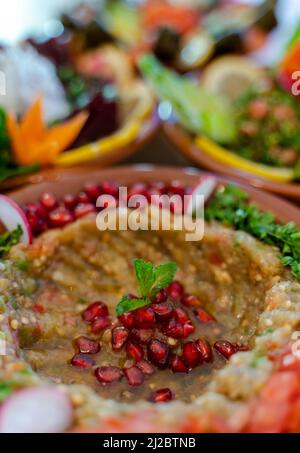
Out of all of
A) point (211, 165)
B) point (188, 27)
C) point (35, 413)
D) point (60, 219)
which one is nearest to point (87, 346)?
point (35, 413)

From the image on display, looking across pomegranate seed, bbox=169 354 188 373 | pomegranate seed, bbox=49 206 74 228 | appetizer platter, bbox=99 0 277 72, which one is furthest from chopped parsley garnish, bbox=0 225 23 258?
appetizer platter, bbox=99 0 277 72

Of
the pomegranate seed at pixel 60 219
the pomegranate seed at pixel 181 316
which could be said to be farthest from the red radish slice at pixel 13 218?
the pomegranate seed at pixel 181 316

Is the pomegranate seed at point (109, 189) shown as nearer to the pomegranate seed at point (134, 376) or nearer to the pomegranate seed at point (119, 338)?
→ the pomegranate seed at point (119, 338)

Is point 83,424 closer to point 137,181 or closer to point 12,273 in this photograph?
point 12,273

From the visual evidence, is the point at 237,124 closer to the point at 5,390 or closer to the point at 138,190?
the point at 138,190

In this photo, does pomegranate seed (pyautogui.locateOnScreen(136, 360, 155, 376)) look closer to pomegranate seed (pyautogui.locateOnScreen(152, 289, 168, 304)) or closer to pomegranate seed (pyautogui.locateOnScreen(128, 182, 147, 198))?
pomegranate seed (pyautogui.locateOnScreen(152, 289, 168, 304))
